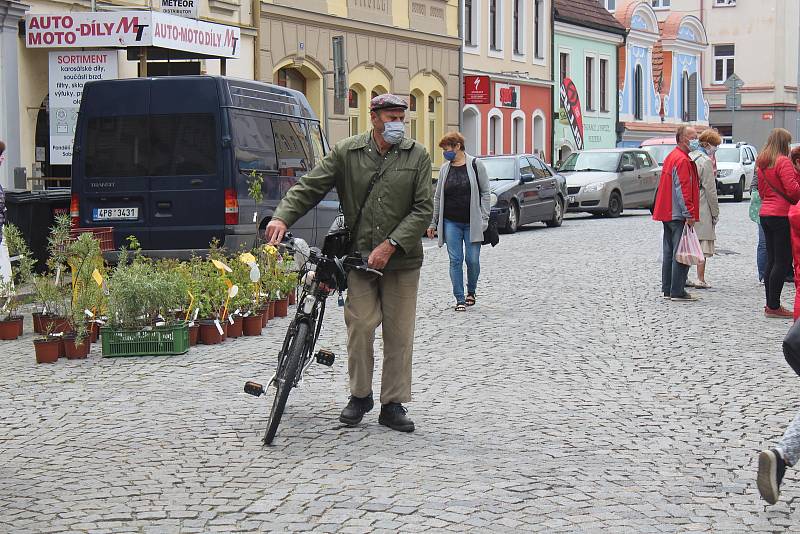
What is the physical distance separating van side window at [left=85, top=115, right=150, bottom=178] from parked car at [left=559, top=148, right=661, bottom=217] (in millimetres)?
17854

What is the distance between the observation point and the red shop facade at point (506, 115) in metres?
40.7

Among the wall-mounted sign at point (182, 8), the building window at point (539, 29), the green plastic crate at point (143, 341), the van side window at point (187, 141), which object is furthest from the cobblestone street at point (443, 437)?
the building window at point (539, 29)

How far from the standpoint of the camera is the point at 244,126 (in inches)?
661

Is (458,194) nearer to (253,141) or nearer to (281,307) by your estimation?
(281,307)

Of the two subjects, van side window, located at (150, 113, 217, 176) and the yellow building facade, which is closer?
van side window, located at (150, 113, 217, 176)

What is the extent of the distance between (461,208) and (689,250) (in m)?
2.45

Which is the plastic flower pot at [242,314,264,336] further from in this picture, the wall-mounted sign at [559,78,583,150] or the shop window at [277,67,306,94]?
the wall-mounted sign at [559,78,583,150]

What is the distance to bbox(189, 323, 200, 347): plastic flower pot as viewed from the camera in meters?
11.4

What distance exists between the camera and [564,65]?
5031 centimetres

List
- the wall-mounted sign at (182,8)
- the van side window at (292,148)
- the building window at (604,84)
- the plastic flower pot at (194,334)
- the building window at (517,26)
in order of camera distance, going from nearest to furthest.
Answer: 1. the plastic flower pot at (194,334)
2. the van side window at (292,148)
3. the wall-mounted sign at (182,8)
4. the building window at (517,26)
5. the building window at (604,84)

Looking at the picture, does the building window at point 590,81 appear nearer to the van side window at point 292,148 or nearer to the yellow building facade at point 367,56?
the yellow building facade at point 367,56

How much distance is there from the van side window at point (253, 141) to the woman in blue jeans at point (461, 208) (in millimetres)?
3283

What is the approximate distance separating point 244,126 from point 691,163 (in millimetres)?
5299

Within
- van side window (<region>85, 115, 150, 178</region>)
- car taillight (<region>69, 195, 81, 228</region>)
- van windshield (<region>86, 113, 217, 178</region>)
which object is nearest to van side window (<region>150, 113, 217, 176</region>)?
van windshield (<region>86, 113, 217, 178</region>)
